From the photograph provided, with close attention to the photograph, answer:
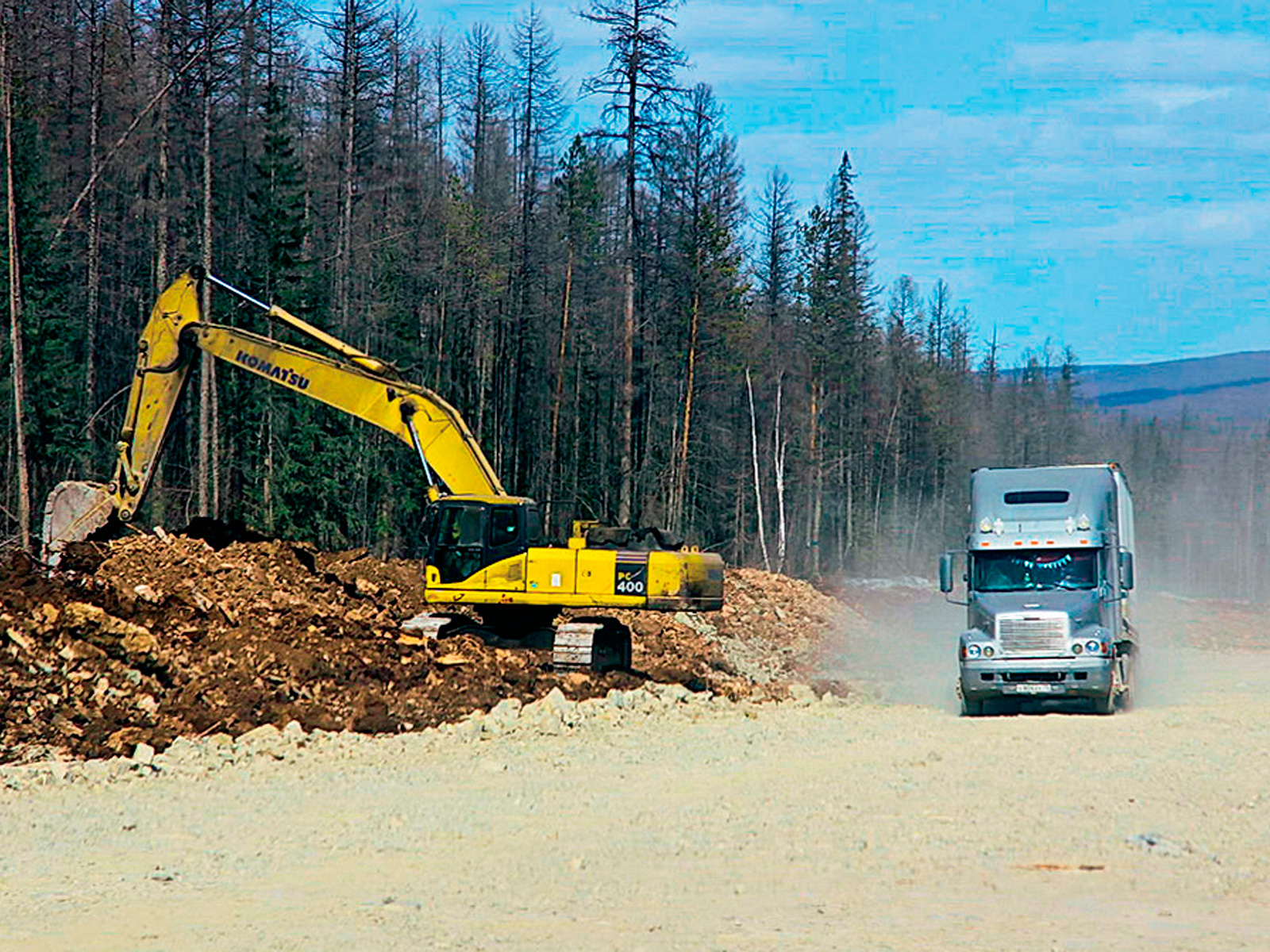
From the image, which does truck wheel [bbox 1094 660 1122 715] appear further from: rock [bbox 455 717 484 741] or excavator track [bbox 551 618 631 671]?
rock [bbox 455 717 484 741]

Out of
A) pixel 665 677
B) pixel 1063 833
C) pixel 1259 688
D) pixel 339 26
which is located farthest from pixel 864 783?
pixel 339 26

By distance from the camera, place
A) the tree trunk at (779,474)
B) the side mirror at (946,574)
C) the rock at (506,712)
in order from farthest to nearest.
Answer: the tree trunk at (779,474), the side mirror at (946,574), the rock at (506,712)

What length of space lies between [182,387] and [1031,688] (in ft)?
46.1

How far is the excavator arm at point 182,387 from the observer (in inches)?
950

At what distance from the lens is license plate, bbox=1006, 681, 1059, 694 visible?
2184cm

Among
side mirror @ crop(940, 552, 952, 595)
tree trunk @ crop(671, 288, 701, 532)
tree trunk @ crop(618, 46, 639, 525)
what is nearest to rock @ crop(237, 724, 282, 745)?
side mirror @ crop(940, 552, 952, 595)

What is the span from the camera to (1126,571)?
23531 millimetres

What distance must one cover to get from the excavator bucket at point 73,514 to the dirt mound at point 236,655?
43cm

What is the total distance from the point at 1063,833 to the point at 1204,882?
1.80 m

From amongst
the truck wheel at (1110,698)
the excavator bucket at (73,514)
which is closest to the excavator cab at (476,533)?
the excavator bucket at (73,514)

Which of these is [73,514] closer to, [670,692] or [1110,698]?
[670,692]

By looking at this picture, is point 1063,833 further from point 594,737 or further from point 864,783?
point 594,737

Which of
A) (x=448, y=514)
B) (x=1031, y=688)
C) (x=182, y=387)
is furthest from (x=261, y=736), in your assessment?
(x=1031, y=688)

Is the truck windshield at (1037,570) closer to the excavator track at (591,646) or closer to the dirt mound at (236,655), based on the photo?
the dirt mound at (236,655)
